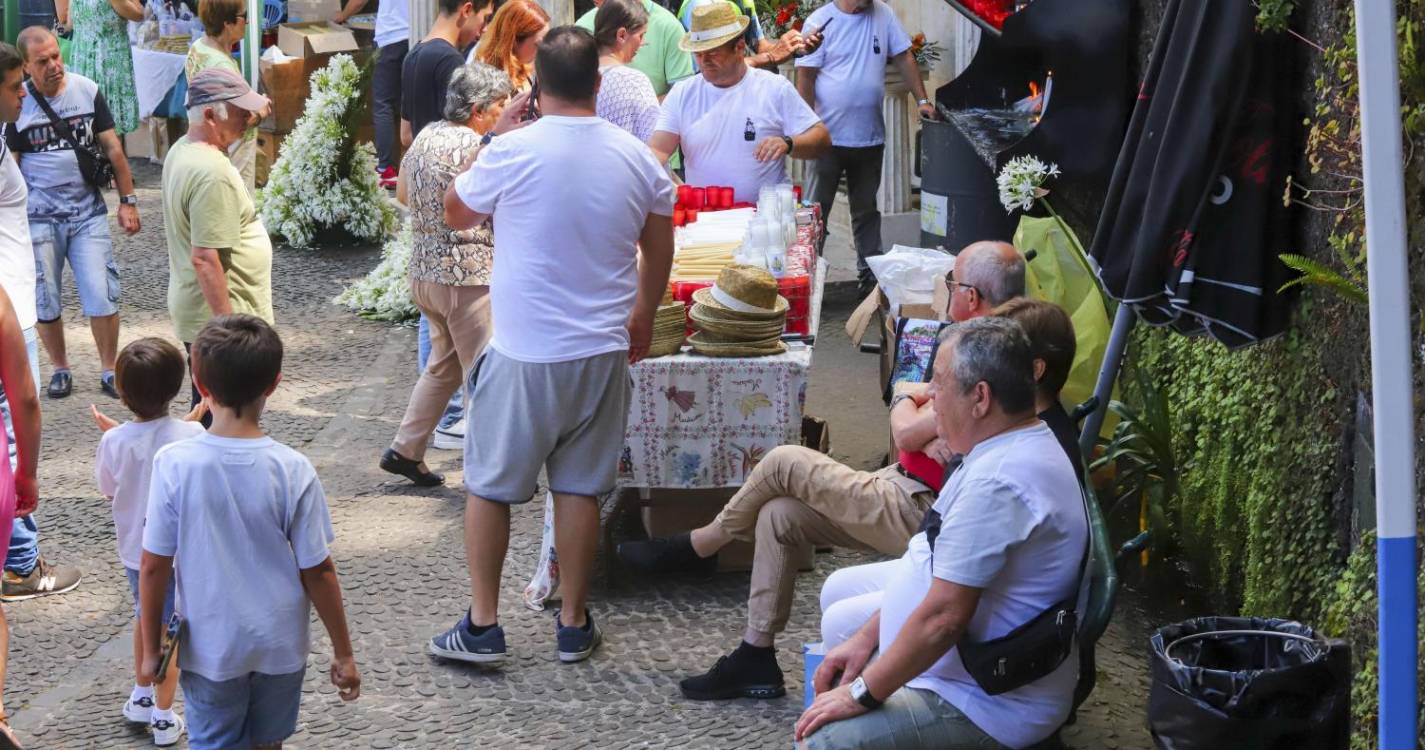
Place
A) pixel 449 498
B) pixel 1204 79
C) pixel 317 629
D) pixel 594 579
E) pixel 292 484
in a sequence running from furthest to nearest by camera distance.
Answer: pixel 449 498
pixel 594 579
pixel 317 629
pixel 1204 79
pixel 292 484

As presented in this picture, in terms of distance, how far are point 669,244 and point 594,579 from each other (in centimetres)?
133

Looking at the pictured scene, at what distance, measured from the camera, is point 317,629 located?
5.41 metres

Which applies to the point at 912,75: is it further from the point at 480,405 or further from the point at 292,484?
the point at 292,484

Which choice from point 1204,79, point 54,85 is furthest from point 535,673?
point 54,85

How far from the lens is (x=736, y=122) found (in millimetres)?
7375

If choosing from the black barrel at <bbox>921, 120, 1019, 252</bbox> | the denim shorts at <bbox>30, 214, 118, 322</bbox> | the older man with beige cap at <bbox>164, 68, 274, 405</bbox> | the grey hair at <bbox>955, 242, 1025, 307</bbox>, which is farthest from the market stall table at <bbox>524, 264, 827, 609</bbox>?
the denim shorts at <bbox>30, 214, 118, 322</bbox>

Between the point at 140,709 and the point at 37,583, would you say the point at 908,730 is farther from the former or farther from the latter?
the point at 37,583

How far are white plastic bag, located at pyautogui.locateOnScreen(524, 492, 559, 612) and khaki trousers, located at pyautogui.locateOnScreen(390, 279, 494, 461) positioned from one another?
0.99 m

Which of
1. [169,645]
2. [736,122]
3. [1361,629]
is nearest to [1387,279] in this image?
[1361,629]

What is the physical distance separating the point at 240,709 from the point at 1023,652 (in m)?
1.78

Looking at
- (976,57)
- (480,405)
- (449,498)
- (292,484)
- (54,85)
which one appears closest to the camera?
(292,484)

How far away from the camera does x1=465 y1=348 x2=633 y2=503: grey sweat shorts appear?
4910 mm

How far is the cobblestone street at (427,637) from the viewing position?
15.5 ft

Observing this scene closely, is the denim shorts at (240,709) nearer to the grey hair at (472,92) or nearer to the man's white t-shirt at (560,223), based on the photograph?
the man's white t-shirt at (560,223)
